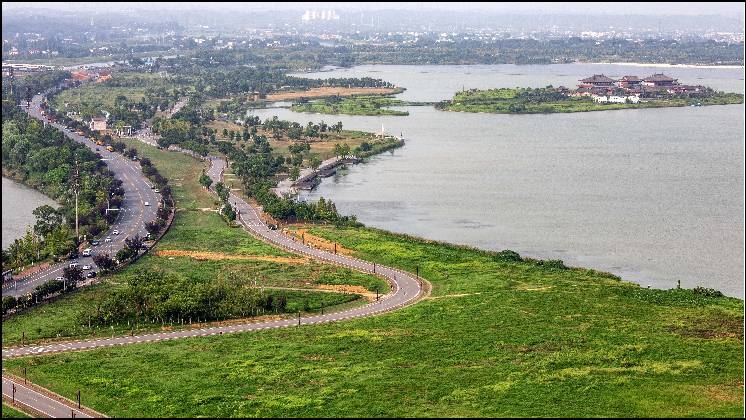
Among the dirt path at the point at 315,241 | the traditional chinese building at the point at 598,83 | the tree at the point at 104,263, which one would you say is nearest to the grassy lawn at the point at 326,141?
the dirt path at the point at 315,241

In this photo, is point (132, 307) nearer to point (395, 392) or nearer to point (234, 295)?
→ point (234, 295)

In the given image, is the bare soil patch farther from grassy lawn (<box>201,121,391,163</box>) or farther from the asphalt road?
grassy lawn (<box>201,121,391,163</box>)

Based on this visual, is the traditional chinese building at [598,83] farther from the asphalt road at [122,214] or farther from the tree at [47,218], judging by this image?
the tree at [47,218]

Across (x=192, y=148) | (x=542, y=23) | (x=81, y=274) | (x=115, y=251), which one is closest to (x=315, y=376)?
(x=81, y=274)

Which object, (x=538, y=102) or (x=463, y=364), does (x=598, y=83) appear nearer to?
(x=538, y=102)

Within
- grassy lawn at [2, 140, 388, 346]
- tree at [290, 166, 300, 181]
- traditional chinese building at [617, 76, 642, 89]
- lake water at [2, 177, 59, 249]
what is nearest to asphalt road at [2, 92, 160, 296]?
grassy lawn at [2, 140, 388, 346]

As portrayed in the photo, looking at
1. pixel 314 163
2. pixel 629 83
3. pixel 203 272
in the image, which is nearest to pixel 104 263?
pixel 203 272
